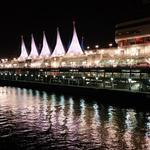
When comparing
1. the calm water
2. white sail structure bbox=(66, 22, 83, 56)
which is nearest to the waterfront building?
white sail structure bbox=(66, 22, 83, 56)

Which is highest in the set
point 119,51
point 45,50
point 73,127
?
point 45,50

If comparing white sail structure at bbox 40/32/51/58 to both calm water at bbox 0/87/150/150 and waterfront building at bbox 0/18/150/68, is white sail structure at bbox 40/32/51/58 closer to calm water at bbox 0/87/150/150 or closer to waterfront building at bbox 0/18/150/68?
waterfront building at bbox 0/18/150/68

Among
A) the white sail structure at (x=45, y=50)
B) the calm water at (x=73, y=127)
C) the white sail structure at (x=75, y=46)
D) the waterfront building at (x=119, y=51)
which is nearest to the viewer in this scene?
the calm water at (x=73, y=127)

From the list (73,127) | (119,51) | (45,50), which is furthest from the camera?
(45,50)

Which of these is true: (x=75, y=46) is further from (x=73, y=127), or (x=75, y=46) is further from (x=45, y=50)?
(x=73, y=127)

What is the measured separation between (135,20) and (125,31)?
264 inches

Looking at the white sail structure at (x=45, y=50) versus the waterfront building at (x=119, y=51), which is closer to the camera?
the waterfront building at (x=119, y=51)

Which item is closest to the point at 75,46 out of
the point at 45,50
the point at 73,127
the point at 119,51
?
the point at 119,51

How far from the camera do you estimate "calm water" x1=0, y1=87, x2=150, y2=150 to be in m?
35.4

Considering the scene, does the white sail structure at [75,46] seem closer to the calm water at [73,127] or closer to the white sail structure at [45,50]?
the white sail structure at [45,50]

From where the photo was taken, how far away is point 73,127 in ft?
142

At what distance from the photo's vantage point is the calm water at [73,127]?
35406 millimetres

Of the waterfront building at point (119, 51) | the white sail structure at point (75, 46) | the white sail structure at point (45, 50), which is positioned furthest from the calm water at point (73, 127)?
the white sail structure at point (45, 50)

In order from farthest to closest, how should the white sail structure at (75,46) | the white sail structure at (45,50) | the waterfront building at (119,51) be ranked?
the white sail structure at (45,50) < the white sail structure at (75,46) < the waterfront building at (119,51)
